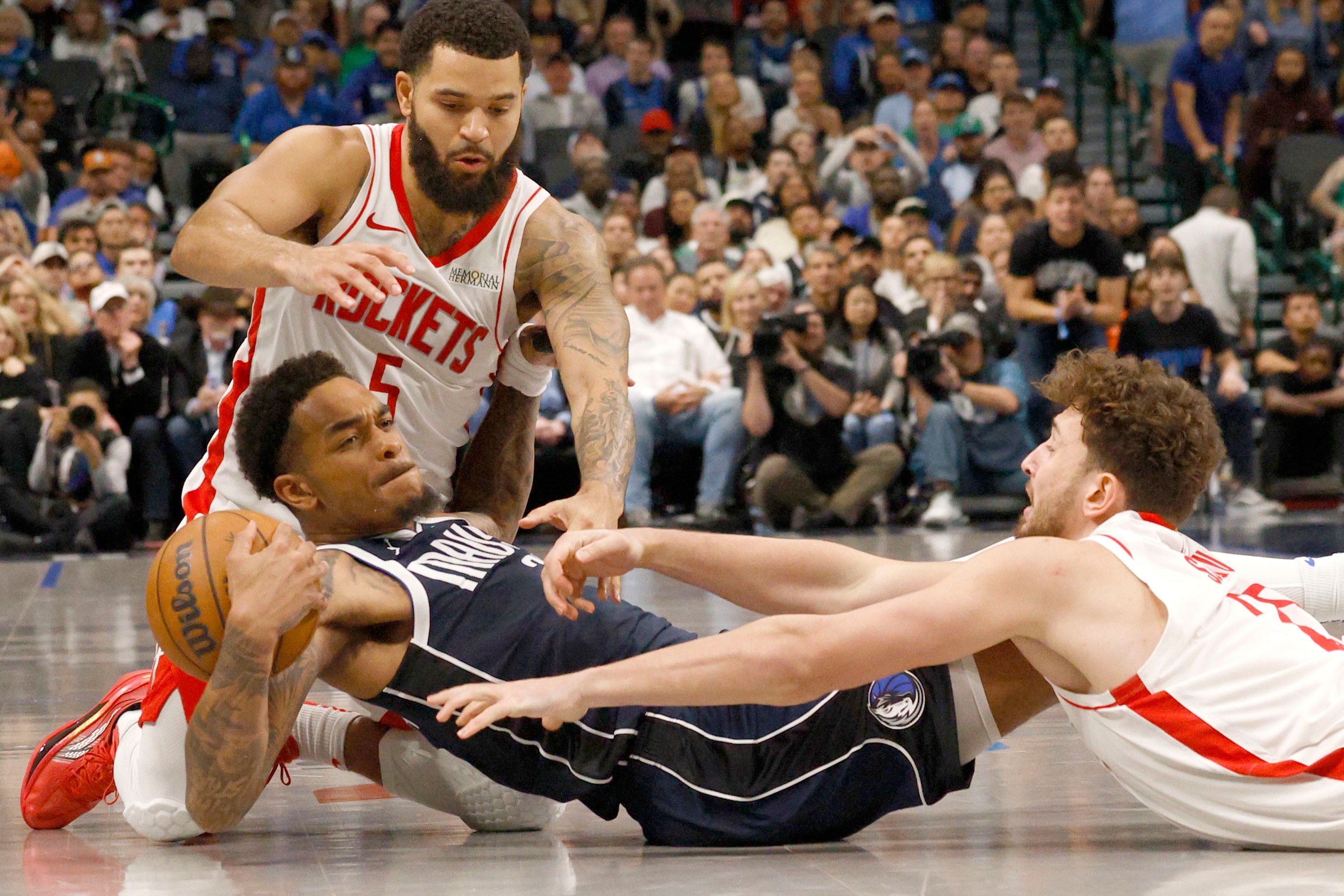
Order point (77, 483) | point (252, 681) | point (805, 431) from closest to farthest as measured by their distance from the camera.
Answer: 1. point (252, 681)
2. point (77, 483)
3. point (805, 431)

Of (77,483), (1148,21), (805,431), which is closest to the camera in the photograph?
(77,483)

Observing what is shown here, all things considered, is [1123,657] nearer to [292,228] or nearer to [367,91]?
[292,228]

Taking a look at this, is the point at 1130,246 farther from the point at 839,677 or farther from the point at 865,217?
the point at 839,677

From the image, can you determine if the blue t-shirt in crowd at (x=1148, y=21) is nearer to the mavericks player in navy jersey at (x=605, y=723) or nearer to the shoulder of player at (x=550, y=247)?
the shoulder of player at (x=550, y=247)

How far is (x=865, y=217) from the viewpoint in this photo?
11.7 meters

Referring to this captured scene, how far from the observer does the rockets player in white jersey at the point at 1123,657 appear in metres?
2.77

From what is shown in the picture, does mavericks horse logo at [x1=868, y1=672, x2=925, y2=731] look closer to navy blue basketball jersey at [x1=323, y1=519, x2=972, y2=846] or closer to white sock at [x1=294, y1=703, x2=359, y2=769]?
navy blue basketball jersey at [x1=323, y1=519, x2=972, y2=846]

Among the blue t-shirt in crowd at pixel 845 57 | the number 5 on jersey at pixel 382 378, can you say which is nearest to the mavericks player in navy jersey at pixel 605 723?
the number 5 on jersey at pixel 382 378

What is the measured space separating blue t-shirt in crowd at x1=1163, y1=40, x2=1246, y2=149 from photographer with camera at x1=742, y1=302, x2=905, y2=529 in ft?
15.0

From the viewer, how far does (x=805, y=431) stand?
9367 millimetres

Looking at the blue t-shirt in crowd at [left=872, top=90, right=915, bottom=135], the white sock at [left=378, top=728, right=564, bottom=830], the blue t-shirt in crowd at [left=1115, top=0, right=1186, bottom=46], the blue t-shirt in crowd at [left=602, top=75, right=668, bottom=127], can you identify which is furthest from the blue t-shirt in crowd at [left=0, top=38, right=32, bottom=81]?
the white sock at [left=378, top=728, right=564, bottom=830]

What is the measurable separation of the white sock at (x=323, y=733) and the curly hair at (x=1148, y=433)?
1760 millimetres

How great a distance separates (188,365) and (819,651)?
7.46 metres

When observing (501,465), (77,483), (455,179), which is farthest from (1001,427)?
(455,179)
